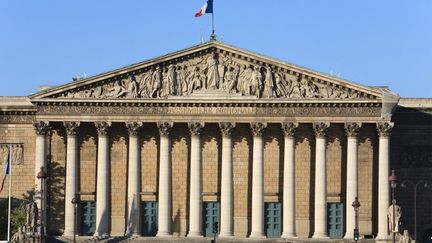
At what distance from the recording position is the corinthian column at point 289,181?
77625mm

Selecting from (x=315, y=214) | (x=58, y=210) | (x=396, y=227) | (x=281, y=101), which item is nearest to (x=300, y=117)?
(x=281, y=101)

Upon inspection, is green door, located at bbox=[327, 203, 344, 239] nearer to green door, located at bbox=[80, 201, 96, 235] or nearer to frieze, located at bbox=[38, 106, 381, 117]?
frieze, located at bbox=[38, 106, 381, 117]

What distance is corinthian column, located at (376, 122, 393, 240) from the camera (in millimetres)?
77000

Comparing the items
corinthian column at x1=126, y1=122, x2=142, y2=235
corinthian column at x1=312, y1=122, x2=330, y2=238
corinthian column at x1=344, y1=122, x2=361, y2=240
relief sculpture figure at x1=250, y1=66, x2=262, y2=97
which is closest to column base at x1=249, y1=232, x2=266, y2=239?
corinthian column at x1=312, y1=122, x2=330, y2=238

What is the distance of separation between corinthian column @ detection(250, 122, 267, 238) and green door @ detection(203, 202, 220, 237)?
2660 mm

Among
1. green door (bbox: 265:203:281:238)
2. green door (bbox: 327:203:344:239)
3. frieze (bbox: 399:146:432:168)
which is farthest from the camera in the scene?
frieze (bbox: 399:146:432:168)

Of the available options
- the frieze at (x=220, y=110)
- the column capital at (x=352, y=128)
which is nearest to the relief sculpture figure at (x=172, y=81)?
the frieze at (x=220, y=110)

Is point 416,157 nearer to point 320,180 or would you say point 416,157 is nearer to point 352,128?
point 352,128

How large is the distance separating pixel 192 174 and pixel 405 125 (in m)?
15.3

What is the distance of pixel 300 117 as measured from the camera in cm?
7775

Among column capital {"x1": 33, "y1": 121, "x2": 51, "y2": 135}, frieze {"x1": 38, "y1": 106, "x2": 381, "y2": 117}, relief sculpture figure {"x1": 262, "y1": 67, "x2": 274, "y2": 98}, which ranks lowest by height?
column capital {"x1": 33, "y1": 121, "x2": 51, "y2": 135}

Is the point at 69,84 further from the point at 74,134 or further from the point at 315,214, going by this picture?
the point at 315,214

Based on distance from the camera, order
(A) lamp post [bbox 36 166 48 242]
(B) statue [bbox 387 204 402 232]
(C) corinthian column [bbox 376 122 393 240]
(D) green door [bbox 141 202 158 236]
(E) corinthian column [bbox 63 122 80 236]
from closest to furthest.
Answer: (B) statue [bbox 387 204 402 232] < (A) lamp post [bbox 36 166 48 242] < (C) corinthian column [bbox 376 122 393 240] < (E) corinthian column [bbox 63 122 80 236] < (D) green door [bbox 141 202 158 236]

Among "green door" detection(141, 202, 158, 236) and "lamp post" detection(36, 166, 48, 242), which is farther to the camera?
"green door" detection(141, 202, 158, 236)
